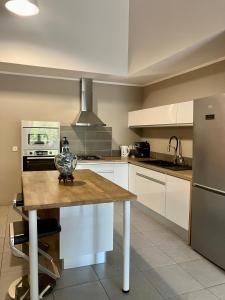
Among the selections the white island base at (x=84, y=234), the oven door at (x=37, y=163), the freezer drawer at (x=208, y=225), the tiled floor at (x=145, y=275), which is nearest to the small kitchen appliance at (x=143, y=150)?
the oven door at (x=37, y=163)

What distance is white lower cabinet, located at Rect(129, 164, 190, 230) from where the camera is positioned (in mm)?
3037

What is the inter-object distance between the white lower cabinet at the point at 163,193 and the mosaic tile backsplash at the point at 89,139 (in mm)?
828

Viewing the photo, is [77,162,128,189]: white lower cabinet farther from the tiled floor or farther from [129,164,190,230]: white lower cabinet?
the tiled floor

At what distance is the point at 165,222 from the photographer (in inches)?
139

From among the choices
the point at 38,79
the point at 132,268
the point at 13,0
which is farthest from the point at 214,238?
the point at 38,79

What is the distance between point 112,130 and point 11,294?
3.57 meters

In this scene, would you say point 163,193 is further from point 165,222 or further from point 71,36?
point 71,36

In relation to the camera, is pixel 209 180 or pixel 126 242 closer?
pixel 126 242

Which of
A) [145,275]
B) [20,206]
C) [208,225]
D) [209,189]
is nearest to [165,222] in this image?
[208,225]

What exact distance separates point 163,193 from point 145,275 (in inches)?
53.5

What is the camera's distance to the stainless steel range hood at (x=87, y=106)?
450 centimetres

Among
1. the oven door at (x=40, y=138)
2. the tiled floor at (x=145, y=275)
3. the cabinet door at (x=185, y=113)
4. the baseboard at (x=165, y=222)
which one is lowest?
the tiled floor at (x=145, y=275)

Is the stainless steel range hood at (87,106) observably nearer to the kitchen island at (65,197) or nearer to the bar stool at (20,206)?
the kitchen island at (65,197)

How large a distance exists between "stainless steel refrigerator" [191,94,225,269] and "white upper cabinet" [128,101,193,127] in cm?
64
